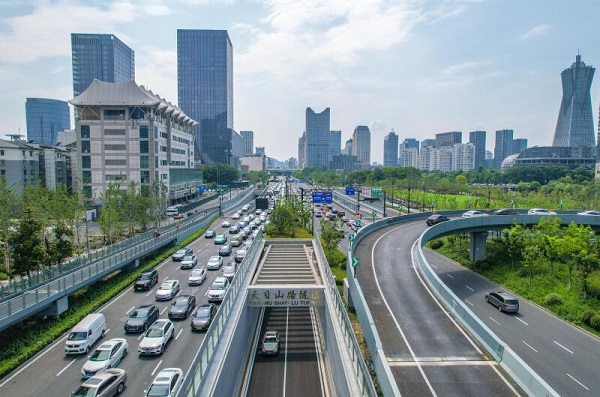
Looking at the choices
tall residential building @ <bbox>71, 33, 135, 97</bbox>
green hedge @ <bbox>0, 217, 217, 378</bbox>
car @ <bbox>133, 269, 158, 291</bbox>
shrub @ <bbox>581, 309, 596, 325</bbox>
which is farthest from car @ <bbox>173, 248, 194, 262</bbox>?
tall residential building @ <bbox>71, 33, 135, 97</bbox>

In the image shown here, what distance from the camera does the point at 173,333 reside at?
2344cm

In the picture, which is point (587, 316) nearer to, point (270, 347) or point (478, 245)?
point (478, 245)

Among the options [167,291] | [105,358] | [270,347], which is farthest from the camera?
[167,291]

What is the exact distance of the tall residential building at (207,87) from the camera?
174000mm

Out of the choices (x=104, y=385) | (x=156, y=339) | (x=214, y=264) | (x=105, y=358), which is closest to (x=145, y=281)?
(x=214, y=264)

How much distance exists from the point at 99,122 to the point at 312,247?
50.0 meters

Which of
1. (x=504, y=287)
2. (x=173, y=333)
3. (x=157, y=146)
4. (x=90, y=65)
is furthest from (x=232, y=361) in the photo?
(x=90, y=65)

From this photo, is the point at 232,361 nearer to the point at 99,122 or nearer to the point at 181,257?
the point at 181,257

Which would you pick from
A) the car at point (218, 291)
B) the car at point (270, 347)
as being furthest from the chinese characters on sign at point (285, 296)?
the car at point (218, 291)

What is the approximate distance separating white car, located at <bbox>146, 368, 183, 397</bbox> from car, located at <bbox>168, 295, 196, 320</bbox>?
950cm

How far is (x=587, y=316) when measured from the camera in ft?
92.2

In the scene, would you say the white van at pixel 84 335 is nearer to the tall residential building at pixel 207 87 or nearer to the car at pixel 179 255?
the car at pixel 179 255

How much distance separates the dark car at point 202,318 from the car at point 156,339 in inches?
64.2

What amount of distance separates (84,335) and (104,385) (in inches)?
248
